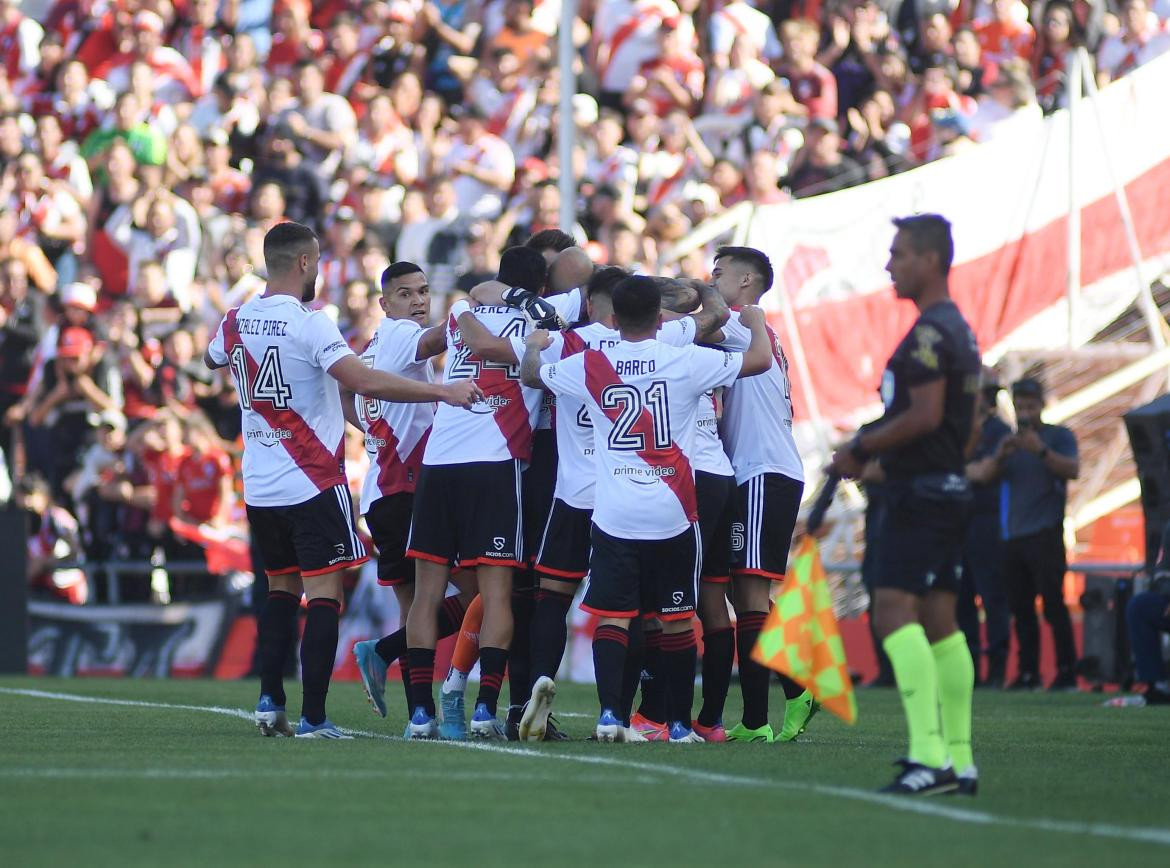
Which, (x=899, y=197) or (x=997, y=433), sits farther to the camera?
(x=899, y=197)

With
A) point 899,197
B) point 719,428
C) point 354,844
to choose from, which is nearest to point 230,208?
point 899,197

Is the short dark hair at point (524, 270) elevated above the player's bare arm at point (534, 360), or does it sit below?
above

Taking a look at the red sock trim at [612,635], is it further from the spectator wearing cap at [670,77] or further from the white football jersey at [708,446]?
the spectator wearing cap at [670,77]

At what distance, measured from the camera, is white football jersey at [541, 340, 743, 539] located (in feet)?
31.0

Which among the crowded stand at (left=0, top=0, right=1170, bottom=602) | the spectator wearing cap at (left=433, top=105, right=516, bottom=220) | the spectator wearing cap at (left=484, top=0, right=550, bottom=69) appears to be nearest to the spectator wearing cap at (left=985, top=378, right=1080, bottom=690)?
the crowded stand at (left=0, top=0, right=1170, bottom=602)

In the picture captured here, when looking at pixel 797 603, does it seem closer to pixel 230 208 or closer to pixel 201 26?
pixel 230 208

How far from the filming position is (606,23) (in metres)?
22.6

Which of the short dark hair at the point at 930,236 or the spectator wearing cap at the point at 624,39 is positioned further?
the spectator wearing cap at the point at 624,39

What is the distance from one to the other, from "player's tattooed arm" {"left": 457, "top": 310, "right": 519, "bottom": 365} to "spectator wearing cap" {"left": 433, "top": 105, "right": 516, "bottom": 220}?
1140cm

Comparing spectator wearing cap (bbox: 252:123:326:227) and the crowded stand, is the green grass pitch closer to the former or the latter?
the crowded stand

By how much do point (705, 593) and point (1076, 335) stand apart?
7.83 meters

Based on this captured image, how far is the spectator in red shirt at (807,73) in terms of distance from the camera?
69.6 feet

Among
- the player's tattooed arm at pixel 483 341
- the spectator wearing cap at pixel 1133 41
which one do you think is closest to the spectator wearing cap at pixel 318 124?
the spectator wearing cap at pixel 1133 41

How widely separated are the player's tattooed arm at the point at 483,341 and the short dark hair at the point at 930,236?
8.80 ft
